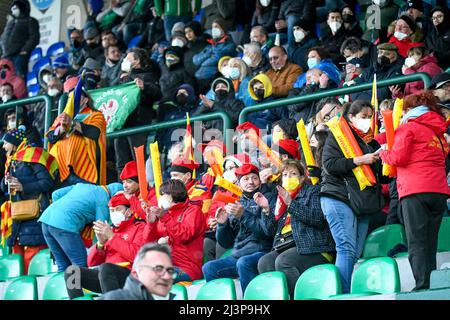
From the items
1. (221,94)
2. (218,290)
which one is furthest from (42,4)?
(218,290)

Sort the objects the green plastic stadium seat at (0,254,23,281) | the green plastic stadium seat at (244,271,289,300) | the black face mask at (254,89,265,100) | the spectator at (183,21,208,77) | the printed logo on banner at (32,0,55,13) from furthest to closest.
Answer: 1. the printed logo on banner at (32,0,55,13)
2. the spectator at (183,21,208,77)
3. the black face mask at (254,89,265,100)
4. the green plastic stadium seat at (0,254,23,281)
5. the green plastic stadium seat at (244,271,289,300)

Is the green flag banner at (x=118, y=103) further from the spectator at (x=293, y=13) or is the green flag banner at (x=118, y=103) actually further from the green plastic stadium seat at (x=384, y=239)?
the green plastic stadium seat at (x=384, y=239)

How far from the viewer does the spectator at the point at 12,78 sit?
52.3 feet

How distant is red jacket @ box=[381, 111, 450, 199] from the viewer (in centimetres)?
774

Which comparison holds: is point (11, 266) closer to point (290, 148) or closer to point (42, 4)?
point (290, 148)

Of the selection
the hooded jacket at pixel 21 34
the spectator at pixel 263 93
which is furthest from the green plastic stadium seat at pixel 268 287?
the hooded jacket at pixel 21 34

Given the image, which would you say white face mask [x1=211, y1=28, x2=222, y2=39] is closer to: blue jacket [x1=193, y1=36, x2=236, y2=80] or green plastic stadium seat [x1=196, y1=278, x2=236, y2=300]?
blue jacket [x1=193, y1=36, x2=236, y2=80]

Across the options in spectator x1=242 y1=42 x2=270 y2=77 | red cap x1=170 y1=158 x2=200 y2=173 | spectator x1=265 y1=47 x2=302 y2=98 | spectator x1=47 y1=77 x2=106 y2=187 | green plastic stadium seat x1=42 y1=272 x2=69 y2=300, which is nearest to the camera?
green plastic stadium seat x1=42 y1=272 x2=69 y2=300

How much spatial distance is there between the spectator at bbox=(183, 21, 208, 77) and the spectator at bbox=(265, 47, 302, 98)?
59.0 inches

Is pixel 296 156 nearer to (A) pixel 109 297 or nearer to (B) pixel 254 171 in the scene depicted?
(B) pixel 254 171

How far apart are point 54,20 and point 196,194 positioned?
26.3 ft

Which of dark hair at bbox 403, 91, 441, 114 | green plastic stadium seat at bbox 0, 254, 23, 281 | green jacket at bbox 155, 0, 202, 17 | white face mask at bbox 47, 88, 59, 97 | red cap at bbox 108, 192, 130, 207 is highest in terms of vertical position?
green jacket at bbox 155, 0, 202, 17

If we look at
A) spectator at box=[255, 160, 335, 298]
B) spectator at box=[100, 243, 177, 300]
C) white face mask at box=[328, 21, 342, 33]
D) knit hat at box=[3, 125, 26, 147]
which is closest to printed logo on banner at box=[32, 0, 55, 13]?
knit hat at box=[3, 125, 26, 147]

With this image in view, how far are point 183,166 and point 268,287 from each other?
2489 millimetres
